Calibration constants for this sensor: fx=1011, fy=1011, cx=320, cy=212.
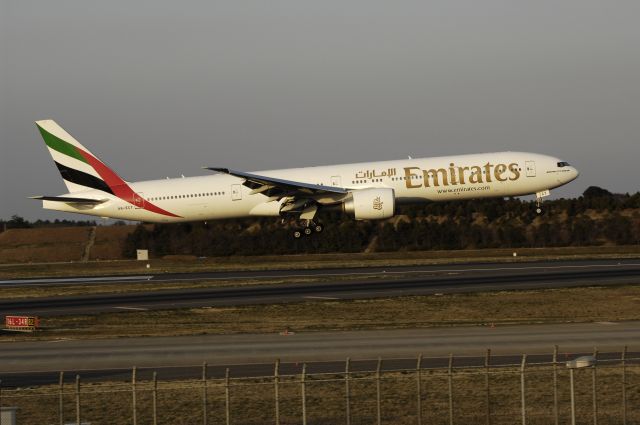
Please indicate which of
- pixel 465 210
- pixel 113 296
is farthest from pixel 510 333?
pixel 465 210

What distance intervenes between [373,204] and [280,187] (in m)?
4.88

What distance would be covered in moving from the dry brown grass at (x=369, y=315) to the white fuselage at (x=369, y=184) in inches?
548

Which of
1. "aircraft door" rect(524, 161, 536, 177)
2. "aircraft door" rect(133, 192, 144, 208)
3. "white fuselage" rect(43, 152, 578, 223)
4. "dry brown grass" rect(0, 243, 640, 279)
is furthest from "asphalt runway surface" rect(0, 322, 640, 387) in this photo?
"aircraft door" rect(133, 192, 144, 208)

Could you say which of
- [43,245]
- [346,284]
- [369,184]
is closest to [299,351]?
[346,284]

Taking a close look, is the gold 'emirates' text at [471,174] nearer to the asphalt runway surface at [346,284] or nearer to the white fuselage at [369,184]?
the white fuselage at [369,184]

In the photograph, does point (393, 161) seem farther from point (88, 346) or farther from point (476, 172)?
point (88, 346)

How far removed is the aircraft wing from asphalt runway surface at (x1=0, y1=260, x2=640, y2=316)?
406 cm

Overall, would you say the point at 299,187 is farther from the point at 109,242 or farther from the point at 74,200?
the point at 109,242

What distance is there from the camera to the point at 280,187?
51344mm

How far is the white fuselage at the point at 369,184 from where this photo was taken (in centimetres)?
5075

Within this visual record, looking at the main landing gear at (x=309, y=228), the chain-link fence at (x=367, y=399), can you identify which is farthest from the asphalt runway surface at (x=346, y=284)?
the chain-link fence at (x=367, y=399)

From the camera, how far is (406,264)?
53.7m

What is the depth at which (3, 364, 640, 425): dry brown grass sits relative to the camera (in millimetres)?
17938

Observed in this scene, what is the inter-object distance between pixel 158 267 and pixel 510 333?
3430 centimetres
